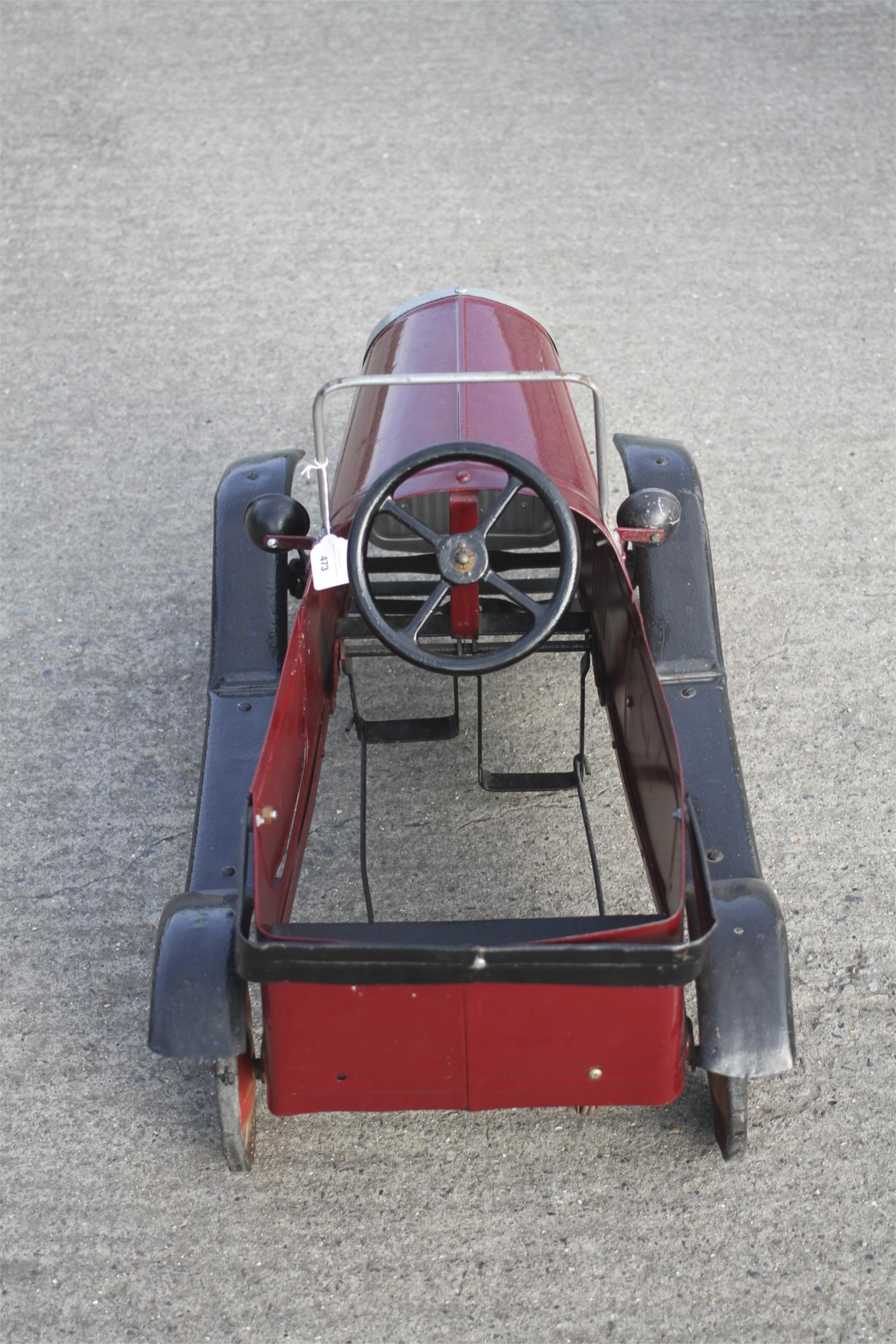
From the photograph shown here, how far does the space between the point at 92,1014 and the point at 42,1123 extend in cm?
33

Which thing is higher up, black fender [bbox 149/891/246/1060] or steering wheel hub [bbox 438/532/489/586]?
steering wheel hub [bbox 438/532/489/586]

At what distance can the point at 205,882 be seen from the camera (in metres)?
3.11

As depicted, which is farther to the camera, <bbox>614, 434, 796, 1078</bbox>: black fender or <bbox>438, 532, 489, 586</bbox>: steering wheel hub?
<bbox>438, 532, 489, 586</bbox>: steering wheel hub

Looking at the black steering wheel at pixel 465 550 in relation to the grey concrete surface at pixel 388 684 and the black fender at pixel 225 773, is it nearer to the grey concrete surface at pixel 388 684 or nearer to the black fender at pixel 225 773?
the black fender at pixel 225 773

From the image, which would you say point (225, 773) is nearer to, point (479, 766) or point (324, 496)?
point (324, 496)

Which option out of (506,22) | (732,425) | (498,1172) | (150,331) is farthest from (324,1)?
(498,1172)

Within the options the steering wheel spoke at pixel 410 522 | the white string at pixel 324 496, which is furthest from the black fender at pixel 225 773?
the steering wheel spoke at pixel 410 522

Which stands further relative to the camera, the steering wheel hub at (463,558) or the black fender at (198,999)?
the steering wheel hub at (463,558)

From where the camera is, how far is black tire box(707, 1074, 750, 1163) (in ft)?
9.35

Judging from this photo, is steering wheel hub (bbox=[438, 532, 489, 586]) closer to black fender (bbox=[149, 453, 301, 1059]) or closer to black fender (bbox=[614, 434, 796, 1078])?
black fender (bbox=[614, 434, 796, 1078])

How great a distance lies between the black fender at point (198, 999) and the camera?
2.71 meters

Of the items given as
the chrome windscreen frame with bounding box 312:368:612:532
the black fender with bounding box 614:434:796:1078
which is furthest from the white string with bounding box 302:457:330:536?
the black fender with bounding box 614:434:796:1078

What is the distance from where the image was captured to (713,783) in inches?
130

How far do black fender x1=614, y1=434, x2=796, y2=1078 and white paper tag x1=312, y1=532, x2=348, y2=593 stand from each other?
0.88m
